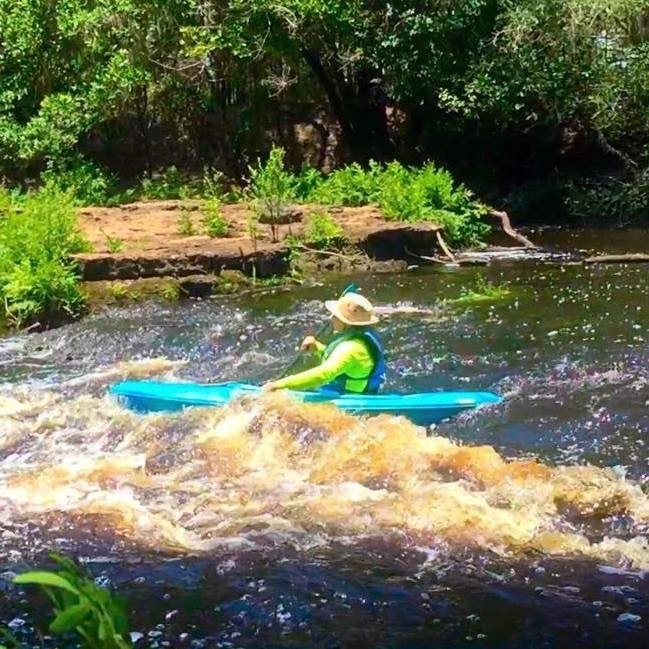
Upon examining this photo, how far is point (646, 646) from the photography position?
378 cm

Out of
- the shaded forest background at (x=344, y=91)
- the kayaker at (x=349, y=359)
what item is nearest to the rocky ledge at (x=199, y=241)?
the shaded forest background at (x=344, y=91)

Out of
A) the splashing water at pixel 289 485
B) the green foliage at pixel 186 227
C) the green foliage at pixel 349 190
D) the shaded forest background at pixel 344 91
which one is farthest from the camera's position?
the shaded forest background at pixel 344 91

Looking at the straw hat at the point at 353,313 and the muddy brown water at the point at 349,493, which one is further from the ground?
the straw hat at the point at 353,313

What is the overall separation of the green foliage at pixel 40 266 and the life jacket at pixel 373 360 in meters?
4.21

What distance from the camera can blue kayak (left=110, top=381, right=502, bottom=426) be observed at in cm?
671

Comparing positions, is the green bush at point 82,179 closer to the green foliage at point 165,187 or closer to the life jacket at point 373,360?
the green foliage at point 165,187

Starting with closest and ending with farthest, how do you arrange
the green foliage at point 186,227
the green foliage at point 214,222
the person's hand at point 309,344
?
the person's hand at point 309,344
the green foliage at point 214,222
the green foliage at point 186,227

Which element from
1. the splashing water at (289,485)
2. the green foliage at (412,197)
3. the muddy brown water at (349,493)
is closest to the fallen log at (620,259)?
the green foliage at (412,197)

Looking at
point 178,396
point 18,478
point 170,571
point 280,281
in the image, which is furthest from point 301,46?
point 170,571

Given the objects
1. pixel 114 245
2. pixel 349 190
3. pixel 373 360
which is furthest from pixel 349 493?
pixel 349 190

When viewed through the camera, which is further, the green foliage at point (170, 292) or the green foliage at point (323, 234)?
the green foliage at point (323, 234)

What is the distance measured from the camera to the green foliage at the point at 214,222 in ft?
41.3

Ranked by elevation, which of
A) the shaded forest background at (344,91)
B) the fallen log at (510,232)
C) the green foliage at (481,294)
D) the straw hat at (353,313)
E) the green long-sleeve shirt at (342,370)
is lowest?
the green foliage at (481,294)

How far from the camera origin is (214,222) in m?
12.7
